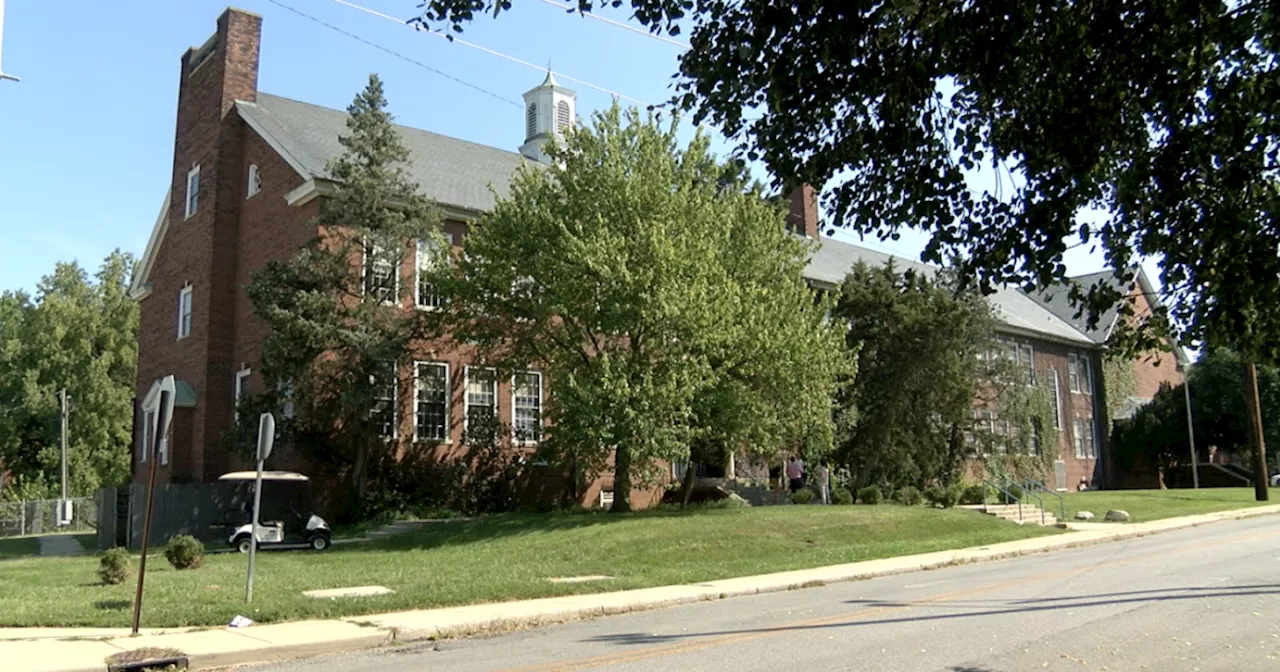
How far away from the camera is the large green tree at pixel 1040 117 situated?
700cm

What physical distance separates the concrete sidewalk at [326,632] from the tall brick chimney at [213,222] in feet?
A: 65.8

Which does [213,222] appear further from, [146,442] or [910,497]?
[910,497]

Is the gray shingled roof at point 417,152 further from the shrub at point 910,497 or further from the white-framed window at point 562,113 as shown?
the shrub at point 910,497

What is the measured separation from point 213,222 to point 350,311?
32.0 feet

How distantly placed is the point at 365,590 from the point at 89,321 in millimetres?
48710

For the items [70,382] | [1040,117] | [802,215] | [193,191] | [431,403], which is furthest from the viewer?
[70,382]

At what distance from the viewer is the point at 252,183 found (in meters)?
31.8

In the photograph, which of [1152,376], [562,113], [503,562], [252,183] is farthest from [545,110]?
[1152,376]

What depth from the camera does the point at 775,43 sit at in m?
7.03

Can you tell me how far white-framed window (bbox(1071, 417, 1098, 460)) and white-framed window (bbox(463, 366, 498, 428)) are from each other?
38125 millimetres

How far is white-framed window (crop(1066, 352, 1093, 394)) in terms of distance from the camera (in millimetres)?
56312

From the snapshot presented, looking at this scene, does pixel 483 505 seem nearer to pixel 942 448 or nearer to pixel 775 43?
pixel 942 448

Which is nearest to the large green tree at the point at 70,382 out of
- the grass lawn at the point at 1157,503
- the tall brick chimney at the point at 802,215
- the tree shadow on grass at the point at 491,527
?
the tall brick chimney at the point at 802,215

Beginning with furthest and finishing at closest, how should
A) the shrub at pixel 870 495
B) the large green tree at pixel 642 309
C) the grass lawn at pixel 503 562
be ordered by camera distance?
the shrub at pixel 870 495, the large green tree at pixel 642 309, the grass lawn at pixel 503 562
